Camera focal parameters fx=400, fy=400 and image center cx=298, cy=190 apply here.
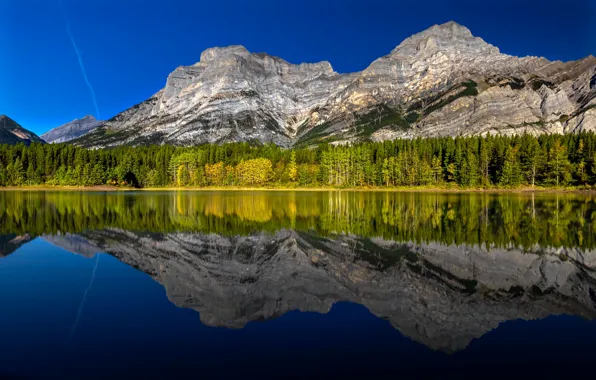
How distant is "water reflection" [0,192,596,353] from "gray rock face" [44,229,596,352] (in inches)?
2.0

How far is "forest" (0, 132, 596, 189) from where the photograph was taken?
401 feet

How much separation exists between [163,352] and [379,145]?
154 metres

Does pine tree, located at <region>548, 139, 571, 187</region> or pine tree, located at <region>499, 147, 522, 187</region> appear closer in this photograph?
pine tree, located at <region>548, 139, 571, 187</region>

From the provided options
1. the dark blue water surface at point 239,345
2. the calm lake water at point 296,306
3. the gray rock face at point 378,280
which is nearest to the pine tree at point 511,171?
the calm lake water at point 296,306

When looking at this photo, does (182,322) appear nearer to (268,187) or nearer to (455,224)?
(455,224)

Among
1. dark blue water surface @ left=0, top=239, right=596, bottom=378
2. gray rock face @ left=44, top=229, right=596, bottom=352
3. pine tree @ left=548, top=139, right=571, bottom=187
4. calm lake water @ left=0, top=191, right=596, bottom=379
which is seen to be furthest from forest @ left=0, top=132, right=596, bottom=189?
dark blue water surface @ left=0, top=239, right=596, bottom=378

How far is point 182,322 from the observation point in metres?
11.7

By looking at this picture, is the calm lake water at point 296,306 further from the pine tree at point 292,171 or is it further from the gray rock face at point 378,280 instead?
the pine tree at point 292,171

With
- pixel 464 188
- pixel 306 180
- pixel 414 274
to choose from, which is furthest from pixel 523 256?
pixel 306 180

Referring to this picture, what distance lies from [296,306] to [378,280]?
4.66 metres

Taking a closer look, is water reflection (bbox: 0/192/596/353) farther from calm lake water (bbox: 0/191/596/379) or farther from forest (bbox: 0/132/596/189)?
forest (bbox: 0/132/596/189)

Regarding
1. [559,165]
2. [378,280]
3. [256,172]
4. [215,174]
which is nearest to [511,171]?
[559,165]

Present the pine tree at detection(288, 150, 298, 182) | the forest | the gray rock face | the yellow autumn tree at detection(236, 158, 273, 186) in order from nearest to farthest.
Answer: the gray rock face
the forest
the yellow autumn tree at detection(236, 158, 273, 186)
the pine tree at detection(288, 150, 298, 182)

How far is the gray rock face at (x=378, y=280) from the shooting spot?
41.0 ft
